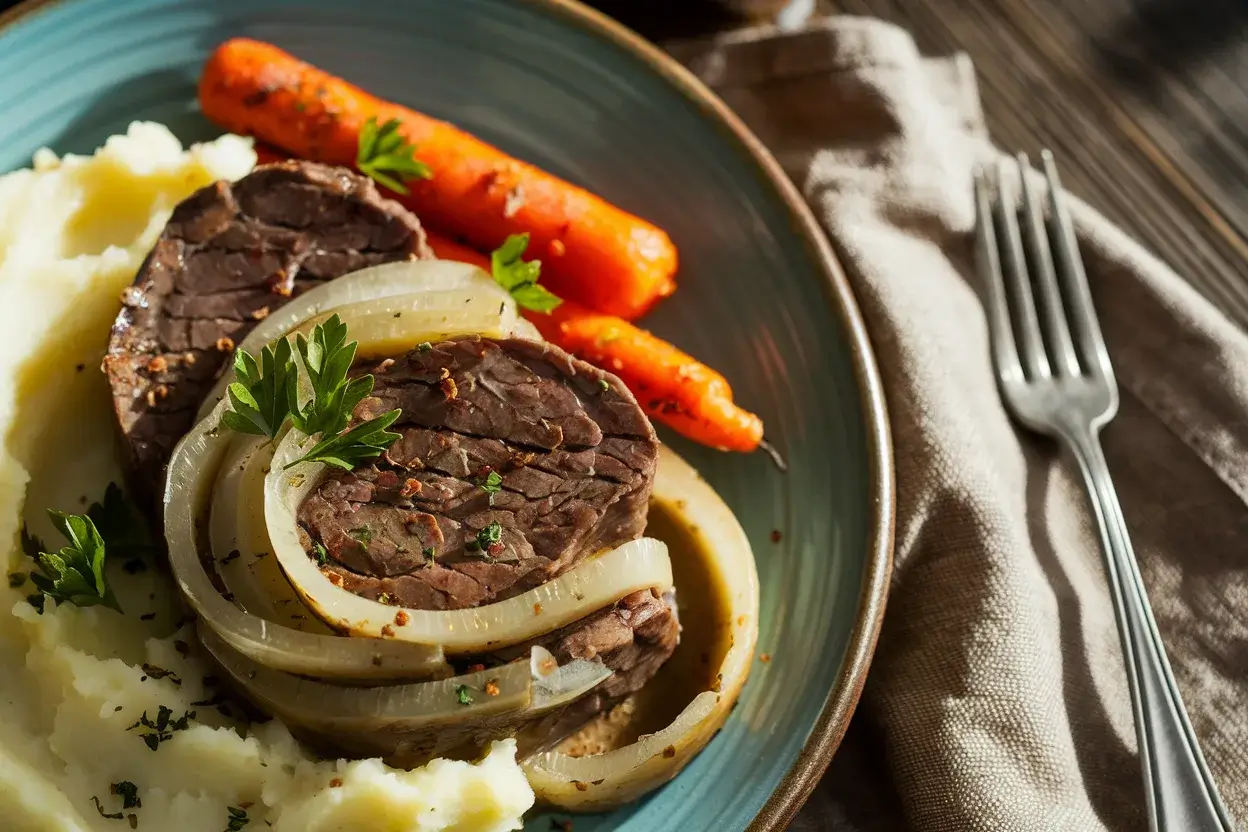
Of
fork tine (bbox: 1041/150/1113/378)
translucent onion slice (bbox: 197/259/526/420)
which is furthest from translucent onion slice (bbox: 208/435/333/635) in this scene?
fork tine (bbox: 1041/150/1113/378)

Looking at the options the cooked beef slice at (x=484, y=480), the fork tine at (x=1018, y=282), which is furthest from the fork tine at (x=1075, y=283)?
the cooked beef slice at (x=484, y=480)

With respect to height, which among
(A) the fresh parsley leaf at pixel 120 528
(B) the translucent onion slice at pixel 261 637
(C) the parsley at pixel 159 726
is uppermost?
(B) the translucent onion slice at pixel 261 637

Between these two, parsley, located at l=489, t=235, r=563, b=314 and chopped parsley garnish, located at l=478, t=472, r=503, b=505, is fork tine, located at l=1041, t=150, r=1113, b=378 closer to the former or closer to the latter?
parsley, located at l=489, t=235, r=563, b=314

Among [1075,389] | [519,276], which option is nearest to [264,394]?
[519,276]

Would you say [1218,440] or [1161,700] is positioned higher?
[1218,440]

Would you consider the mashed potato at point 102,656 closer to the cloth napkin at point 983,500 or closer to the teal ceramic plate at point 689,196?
the teal ceramic plate at point 689,196

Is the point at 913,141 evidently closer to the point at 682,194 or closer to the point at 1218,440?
the point at 682,194

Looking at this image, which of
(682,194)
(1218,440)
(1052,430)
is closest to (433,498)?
(682,194)
